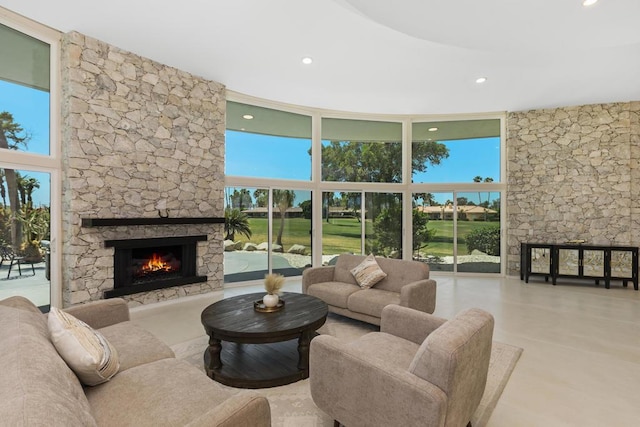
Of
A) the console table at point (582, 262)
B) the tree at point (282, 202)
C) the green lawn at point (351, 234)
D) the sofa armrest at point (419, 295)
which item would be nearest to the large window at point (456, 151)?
the green lawn at point (351, 234)

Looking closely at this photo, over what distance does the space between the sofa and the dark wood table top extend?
2.01 ft

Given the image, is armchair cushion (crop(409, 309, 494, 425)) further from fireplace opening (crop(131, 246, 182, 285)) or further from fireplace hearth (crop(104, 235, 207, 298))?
fireplace opening (crop(131, 246, 182, 285))

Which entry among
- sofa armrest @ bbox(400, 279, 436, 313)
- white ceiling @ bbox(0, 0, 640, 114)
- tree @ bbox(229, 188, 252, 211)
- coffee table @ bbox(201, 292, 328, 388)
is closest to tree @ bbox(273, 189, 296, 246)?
tree @ bbox(229, 188, 252, 211)

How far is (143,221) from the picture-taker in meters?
4.48

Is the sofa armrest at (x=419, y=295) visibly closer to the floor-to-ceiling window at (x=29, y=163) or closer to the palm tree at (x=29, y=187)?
the floor-to-ceiling window at (x=29, y=163)

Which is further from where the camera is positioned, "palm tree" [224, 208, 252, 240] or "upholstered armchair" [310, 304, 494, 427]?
"palm tree" [224, 208, 252, 240]

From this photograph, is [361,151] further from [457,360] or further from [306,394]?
[457,360]

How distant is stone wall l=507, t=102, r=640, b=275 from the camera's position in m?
6.33

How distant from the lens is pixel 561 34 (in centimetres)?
363

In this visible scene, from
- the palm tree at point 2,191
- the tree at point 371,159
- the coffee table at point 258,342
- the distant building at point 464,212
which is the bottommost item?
the coffee table at point 258,342

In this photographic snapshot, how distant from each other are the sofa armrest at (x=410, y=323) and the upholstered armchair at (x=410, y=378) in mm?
221

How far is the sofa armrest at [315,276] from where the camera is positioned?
4.38 metres

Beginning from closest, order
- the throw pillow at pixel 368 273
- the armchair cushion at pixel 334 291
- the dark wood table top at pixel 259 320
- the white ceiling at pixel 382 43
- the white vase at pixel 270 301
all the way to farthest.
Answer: the dark wood table top at pixel 259 320 < the white vase at pixel 270 301 < the white ceiling at pixel 382 43 < the armchair cushion at pixel 334 291 < the throw pillow at pixel 368 273

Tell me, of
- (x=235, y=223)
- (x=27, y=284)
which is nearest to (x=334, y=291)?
(x=235, y=223)
